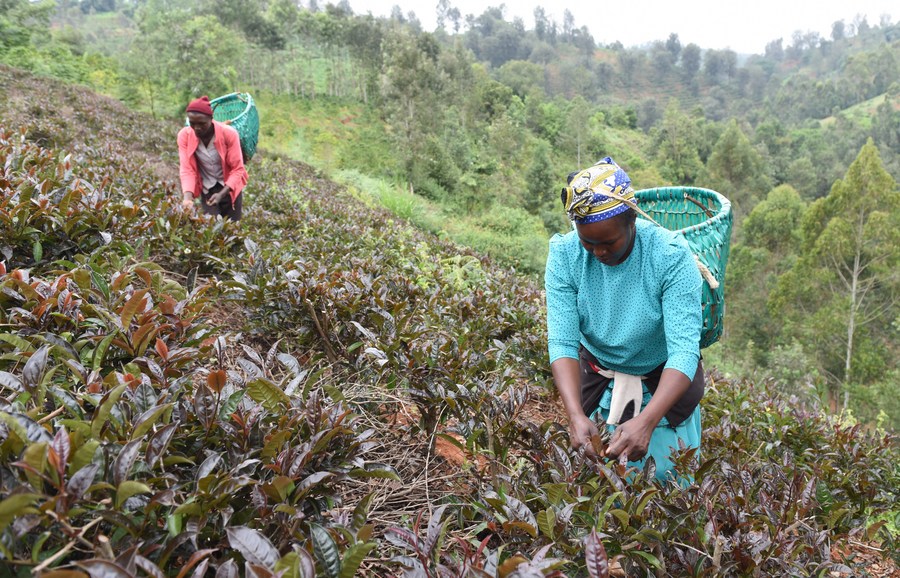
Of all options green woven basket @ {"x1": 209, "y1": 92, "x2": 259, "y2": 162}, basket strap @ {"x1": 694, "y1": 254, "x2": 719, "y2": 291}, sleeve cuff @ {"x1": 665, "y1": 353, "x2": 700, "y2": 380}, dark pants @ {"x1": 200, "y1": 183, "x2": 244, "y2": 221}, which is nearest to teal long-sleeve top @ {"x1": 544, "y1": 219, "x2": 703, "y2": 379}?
sleeve cuff @ {"x1": 665, "y1": 353, "x2": 700, "y2": 380}

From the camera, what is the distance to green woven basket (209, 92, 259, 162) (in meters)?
5.26

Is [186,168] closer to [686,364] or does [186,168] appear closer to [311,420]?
[311,420]

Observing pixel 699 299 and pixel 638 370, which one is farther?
pixel 638 370

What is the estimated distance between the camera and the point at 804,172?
5134cm

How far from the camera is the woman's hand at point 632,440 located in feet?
5.49

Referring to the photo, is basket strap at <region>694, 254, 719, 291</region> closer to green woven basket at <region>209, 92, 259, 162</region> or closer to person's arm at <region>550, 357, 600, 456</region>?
person's arm at <region>550, 357, 600, 456</region>

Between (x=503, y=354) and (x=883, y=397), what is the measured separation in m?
20.5

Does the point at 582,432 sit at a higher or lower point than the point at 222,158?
lower

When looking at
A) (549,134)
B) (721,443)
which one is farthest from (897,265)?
(549,134)

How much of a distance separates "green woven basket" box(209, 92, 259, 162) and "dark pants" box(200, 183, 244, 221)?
2.36 feet

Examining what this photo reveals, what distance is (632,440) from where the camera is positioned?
66.0 inches

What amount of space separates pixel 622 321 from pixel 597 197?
18.8 inches

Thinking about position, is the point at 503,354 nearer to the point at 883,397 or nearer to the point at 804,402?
the point at 804,402

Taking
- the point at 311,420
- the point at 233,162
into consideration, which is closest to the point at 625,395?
the point at 311,420
